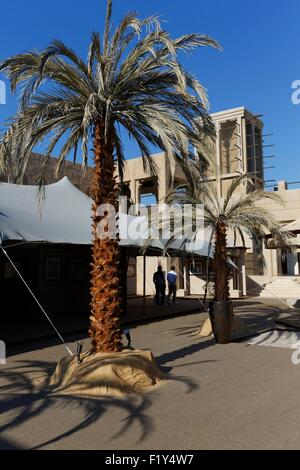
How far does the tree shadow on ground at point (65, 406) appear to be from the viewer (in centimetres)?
490

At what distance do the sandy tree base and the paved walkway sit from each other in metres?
0.23

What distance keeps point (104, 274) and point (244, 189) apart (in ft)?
34.1

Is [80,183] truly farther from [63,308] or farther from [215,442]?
[215,442]

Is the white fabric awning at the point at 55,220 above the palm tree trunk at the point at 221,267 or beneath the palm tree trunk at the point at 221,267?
above

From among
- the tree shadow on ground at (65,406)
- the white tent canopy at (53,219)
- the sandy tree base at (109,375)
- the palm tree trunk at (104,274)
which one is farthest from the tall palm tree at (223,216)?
the sandy tree base at (109,375)

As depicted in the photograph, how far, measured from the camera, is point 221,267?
11359 millimetres

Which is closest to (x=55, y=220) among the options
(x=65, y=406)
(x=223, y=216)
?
(x=223, y=216)

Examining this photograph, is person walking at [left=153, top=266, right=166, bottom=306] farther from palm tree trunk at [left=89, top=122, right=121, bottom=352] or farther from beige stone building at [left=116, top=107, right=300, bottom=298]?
palm tree trunk at [left=89, top=122, right=121, bottom=352]

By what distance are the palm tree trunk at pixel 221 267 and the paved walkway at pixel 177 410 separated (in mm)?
2358

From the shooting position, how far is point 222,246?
447 inches

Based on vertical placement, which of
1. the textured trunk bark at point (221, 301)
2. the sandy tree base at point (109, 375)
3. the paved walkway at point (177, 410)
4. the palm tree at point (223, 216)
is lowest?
the paved walkway at point (177, 410)

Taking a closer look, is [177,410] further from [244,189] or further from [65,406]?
[244,189]

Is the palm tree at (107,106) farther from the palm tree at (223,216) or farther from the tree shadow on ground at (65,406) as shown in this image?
the palm tree at (223,216)

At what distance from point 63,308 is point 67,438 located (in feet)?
41.0
